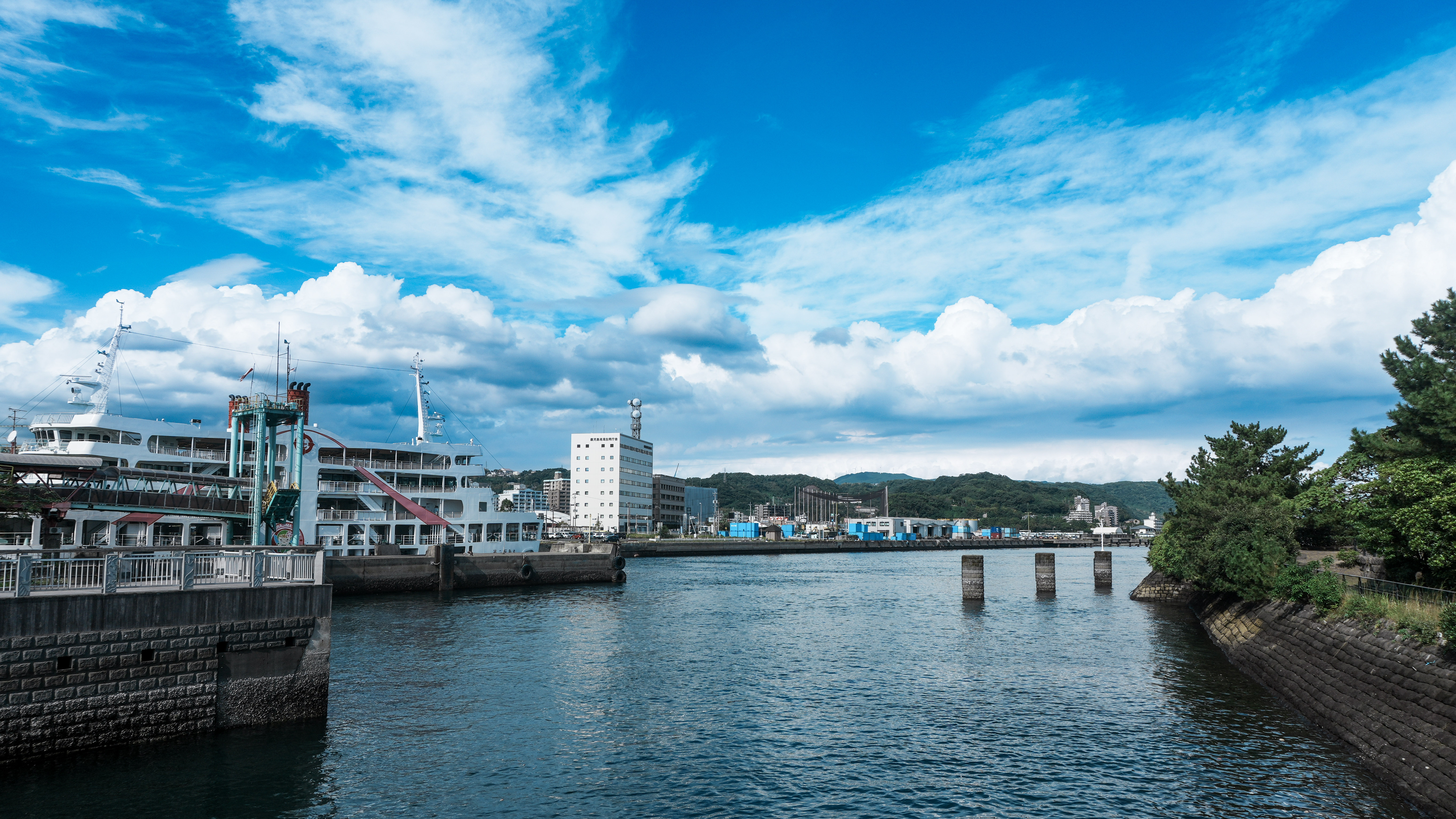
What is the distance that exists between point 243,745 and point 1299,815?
26893 mm

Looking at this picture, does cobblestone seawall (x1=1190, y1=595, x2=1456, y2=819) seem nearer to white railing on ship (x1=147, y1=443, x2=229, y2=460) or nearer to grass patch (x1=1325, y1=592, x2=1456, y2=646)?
grass patch (x1=1325, y1=592, x2=1456, y2=646)

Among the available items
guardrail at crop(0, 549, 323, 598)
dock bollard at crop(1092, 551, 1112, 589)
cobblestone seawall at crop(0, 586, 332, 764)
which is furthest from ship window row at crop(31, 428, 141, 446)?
dock bollard at crop(1092, 551, 1112, 589)

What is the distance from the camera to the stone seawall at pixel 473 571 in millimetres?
67188

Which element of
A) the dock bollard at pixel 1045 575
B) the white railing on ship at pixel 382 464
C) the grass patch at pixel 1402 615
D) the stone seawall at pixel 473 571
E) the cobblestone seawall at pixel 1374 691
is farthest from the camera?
the white railing on ship at pixel 382 464

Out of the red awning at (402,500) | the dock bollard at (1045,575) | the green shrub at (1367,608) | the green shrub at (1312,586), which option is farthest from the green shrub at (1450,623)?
the red awning at (402,500)

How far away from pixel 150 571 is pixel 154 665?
2.77m

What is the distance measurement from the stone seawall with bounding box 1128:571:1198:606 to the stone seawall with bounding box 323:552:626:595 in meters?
51.2

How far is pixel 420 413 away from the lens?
9475cm

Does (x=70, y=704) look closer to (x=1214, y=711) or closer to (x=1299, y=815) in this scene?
(x=1299, y=815)

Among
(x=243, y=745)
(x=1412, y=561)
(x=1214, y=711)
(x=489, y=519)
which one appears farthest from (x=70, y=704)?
(x=489, y=519)

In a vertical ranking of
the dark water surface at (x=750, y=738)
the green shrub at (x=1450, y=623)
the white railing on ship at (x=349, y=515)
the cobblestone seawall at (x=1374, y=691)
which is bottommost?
the dark water surface at (x=750, y=738)

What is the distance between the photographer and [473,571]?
246ft

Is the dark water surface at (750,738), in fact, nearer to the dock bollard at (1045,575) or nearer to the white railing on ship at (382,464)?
the dock bollard at (1045,575)

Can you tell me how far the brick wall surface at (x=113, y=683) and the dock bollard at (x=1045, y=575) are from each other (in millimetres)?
67647
